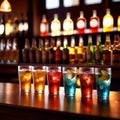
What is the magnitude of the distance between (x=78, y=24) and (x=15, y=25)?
97 cm

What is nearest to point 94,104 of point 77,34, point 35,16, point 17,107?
point 17,107

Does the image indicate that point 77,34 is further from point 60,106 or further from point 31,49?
point 60,106

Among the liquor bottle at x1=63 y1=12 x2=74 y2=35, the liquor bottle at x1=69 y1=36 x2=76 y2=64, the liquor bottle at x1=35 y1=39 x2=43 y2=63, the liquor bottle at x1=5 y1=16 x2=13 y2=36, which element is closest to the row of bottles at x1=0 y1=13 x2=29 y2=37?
the liquor bottle at x1=5 y1=16 x2=13 y2=36

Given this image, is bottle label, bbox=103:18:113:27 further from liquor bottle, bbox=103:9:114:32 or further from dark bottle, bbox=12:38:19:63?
dark bottle, bbox=12:38:19:63

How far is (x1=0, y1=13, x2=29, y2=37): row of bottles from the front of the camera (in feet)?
13.0

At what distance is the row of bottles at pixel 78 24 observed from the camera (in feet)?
10.9

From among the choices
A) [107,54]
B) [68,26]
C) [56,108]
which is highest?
[68,26]

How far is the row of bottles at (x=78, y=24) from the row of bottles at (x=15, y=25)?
0.77ft

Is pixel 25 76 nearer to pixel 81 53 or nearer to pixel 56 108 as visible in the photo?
pixel 56 108

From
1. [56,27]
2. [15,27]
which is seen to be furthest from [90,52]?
[15,27]

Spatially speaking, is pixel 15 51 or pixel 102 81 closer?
pixel 102 81

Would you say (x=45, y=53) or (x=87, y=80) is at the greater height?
(x=45, y=53)

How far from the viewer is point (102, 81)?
3.76 ft

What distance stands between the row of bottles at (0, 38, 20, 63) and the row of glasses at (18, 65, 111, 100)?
2.55 metres
